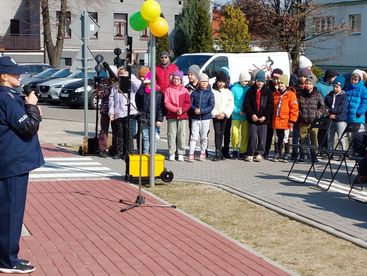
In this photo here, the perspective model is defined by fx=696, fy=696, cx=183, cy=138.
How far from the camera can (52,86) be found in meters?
29.7

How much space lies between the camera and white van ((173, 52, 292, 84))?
78.9 ft

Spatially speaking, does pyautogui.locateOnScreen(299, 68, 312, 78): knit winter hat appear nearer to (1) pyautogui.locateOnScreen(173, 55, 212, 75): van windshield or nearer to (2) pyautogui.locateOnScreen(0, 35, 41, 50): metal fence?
(1) pyautogui.locateOnScreen(173, 55, 212, 75): van windshield

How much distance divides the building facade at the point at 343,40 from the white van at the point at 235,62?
16.0 metres

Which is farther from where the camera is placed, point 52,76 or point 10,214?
point 52,76

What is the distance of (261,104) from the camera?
14195mm

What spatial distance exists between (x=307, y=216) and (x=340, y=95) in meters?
5.22

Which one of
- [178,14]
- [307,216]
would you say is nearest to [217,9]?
[178,14]

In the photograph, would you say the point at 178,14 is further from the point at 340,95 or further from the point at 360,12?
the point at 340,95

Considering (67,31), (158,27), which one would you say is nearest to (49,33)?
(67,31)

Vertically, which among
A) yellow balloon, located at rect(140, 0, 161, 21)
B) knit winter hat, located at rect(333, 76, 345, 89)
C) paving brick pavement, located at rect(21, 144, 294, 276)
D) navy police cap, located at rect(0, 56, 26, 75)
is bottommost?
paving brick pavement, located at rect(21, 144, 294, 276)

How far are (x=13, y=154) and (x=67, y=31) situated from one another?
153 feet

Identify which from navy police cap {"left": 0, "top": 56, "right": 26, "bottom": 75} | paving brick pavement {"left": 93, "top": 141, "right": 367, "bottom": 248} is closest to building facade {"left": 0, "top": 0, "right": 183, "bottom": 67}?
paving brick pavement {"left": 93, "top": 141, "right": 367, "bottom": 248}

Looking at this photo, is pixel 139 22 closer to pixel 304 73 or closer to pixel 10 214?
pixel 10 214

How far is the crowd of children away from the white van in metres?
9.08
